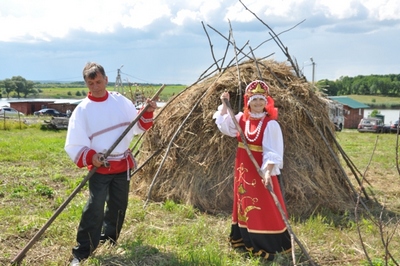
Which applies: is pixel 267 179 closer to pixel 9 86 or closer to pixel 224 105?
pixel 224 105

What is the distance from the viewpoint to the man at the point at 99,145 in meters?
3.87

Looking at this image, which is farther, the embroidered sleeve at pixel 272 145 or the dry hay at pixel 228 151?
the dry hay at pixel 228 151

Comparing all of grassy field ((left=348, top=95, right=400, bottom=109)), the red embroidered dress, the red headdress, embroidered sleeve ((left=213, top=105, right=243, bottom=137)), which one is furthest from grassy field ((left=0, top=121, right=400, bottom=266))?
grassy field ((left=348, top=95, right=400, bottom=109))

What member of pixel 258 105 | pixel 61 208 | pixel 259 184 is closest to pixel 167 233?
pixel 259 184

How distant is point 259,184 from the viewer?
165 inches

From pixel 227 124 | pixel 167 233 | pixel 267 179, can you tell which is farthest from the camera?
pixel 167 233

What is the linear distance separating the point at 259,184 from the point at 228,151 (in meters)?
1.83

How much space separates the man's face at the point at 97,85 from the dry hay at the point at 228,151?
2.38 meters

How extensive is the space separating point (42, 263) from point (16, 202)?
2627 millimetres

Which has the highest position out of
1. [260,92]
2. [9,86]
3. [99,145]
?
[9,86]

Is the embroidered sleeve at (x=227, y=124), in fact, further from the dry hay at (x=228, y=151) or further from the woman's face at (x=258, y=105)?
the dry hay at (x=228, y=151)

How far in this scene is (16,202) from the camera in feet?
21.0

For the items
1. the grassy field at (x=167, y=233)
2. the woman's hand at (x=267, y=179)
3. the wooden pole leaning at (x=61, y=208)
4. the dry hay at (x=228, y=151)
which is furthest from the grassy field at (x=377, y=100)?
the wooden pole leaning at (x=61, y=208)

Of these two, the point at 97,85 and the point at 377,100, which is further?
the point at 377,100
